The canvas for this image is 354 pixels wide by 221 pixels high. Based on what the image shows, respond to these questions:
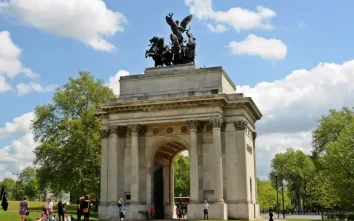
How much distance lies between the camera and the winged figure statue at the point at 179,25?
39.1 metres

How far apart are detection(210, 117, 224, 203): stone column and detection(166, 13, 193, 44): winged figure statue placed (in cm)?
892

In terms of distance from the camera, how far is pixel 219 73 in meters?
36.1

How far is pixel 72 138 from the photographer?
48.3 m

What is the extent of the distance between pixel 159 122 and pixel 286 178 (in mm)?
62194

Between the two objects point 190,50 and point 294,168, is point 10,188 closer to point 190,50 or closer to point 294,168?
point 294,168

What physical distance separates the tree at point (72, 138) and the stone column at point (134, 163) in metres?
12.6

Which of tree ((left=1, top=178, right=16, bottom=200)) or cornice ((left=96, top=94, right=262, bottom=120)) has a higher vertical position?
cornice ((left=96, top=94, right=262, bottom=120))

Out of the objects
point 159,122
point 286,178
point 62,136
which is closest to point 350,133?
point 159,122

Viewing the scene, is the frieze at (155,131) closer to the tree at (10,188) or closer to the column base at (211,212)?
the column base at (211,212)

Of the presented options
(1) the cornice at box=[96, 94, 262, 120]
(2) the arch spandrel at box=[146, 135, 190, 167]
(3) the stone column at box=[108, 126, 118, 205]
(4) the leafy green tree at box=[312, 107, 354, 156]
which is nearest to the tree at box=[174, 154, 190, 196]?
(4) the leafy green tree at box=[312, 107, 354, 156]

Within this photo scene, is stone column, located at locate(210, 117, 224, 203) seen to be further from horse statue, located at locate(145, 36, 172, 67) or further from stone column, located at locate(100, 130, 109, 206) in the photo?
stone column, located at locate(100, 130, 109, 206)

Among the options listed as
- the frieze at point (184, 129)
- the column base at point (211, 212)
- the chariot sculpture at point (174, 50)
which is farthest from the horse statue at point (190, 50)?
the column base at point (211, 212)

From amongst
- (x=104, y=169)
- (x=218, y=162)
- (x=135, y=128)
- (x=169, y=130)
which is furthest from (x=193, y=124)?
(x=104, y=169)

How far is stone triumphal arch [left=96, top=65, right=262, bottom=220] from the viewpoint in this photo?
33812mm
